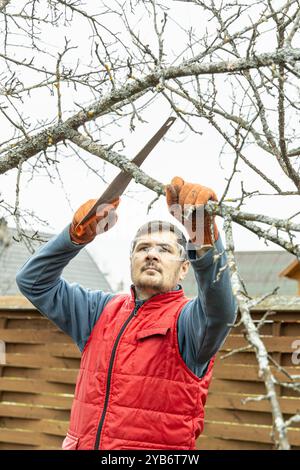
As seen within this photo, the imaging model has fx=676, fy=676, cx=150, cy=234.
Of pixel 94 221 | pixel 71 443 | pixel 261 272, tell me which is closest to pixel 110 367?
pixel 71 443

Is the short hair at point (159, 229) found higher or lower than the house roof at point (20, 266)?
lower

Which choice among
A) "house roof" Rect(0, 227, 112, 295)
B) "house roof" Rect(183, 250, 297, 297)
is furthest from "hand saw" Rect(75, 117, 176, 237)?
"house roof" Rect(183, 250, 297, 297)

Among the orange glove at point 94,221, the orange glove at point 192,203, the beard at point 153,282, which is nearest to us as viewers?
the orange glove at point 192,203

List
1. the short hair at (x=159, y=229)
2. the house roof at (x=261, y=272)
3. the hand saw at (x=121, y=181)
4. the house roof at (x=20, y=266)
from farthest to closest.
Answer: the house roof at (x=261, y=272) < the house roof at (x=20, y=266) < the short hair at (x=159, y=229) < the hand saw at (x=121, y=181)

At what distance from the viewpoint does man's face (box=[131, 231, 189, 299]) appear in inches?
102

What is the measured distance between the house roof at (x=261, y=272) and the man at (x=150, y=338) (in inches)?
747

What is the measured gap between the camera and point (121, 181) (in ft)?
7.38

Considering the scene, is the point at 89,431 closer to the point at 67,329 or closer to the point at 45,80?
the point at 67,329

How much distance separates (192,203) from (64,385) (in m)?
2.91

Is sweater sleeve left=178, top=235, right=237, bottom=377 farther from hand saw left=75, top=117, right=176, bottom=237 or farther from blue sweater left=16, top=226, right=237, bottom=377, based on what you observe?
hand saw left=75, top=117, right=176, bottom=237

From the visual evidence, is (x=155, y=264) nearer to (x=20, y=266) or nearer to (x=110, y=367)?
(x=110, y=367)

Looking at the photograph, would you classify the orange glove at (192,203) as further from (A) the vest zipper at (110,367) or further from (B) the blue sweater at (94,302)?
(A) the vest zipper at (110,367)

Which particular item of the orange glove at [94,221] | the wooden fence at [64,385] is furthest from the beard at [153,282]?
the wooden fence at [64,385]

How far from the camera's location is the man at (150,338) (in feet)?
7.61
